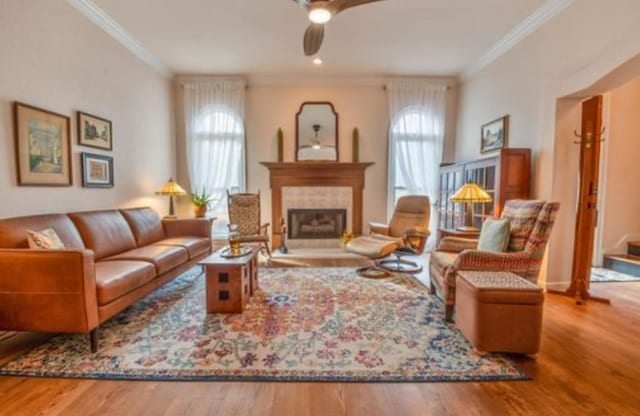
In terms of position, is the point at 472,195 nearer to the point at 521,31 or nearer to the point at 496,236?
the point at 496,236

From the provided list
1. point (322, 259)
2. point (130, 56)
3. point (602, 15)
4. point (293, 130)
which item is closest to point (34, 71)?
point (130, 56)

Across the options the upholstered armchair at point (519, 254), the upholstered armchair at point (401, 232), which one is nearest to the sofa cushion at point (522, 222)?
the upholstered armchair at point (519, 254)

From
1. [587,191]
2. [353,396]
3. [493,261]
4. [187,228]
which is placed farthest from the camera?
[187,228]

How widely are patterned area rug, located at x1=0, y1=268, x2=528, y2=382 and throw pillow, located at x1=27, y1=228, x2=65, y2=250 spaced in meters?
0.68

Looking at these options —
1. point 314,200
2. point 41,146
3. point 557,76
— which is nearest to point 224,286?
point 41,146

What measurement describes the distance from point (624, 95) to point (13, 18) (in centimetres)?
694

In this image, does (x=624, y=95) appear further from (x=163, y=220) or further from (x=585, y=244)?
(x=163, y=220)

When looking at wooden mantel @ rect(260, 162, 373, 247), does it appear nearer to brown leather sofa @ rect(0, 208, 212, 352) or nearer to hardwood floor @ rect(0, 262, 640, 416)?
brown leather sofa @ rect(0, 208, 212, 352)

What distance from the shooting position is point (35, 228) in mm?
2479

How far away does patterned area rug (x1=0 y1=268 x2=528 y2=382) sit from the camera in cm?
190

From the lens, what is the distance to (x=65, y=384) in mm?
1799

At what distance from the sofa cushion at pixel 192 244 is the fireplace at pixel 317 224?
172 cm

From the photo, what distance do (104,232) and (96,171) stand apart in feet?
2.77

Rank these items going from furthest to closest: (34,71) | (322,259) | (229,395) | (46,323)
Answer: (322,259)
(34,71)
(46,323)
(229,395)
